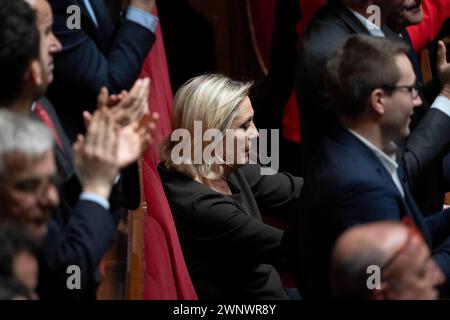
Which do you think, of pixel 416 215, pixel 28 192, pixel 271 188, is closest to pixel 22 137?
pixel 28 192

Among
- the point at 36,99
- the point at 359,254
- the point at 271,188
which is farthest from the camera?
the point at 271,188

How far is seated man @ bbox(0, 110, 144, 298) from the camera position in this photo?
8.33ft

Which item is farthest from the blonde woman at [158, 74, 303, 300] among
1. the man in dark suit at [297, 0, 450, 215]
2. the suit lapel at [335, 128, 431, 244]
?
the suit lapel at [335, 128, 431, 244]

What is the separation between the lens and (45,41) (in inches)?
113

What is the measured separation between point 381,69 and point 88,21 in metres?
0.77

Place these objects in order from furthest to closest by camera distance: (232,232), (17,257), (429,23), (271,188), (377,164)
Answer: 1. (429,23)
2. (271,188)
3. (232,232)
4. (377,164)
5. (17,257)

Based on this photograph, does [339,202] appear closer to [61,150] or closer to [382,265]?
[382,265]

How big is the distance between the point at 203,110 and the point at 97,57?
2.23 feet

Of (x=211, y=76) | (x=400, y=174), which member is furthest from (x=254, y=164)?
(x=400, y=174)

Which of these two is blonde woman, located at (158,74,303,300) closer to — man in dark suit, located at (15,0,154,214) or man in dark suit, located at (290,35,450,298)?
man in dark suit, located at (290,35,450,298)

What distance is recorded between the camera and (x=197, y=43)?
5.05 m

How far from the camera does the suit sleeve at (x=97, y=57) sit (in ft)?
10.4

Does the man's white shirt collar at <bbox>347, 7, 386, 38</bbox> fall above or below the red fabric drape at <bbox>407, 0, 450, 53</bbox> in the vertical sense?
above

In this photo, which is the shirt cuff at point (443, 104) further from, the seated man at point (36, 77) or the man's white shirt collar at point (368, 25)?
the seated man at point (36, 77)
